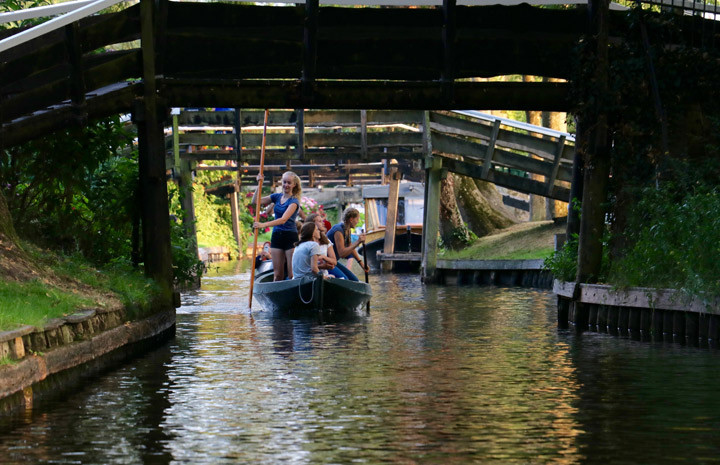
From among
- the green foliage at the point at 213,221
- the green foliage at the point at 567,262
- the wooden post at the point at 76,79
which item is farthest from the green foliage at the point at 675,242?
the green foliage at the point at 213,221

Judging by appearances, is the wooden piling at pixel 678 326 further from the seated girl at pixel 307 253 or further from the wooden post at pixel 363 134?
the wooden post at pixel 363 134

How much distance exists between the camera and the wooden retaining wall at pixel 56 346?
28.5 feet

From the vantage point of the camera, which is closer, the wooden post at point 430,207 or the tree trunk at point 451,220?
the wooden post at point 430,207

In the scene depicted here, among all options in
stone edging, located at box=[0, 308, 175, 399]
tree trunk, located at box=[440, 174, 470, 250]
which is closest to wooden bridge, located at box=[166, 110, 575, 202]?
tree trunk, located at box=[440, 174, 470, 250]

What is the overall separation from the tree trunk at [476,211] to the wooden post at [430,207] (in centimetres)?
439

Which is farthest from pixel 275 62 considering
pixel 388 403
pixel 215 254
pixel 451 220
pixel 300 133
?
pixel 215 254

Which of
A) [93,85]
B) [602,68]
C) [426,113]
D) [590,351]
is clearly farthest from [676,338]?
[426,113]

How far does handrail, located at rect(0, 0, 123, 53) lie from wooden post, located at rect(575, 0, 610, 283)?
570 centimetres

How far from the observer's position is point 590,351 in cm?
1294

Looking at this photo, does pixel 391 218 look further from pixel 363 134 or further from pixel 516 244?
pixel 363 134

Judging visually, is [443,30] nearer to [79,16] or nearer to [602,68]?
[602,68]

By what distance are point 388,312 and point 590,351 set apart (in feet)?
21.8

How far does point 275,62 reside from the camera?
15.4 meters

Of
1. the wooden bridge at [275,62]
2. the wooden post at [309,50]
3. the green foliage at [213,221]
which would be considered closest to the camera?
the wooden bridge at [275,62]
